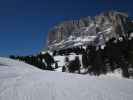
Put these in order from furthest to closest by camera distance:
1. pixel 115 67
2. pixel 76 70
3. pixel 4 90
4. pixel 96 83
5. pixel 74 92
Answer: pixel 76 70
pixel 115 67
pixel 96 83
pixel 74 92
pixel 4 90

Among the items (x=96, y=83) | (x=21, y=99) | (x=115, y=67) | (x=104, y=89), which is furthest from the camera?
(x=115, y=67)

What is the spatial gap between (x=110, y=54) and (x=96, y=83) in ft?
180

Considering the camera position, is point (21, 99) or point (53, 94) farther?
point (53, 94)

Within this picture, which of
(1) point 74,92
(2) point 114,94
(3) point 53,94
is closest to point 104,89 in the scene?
(2) point 114,94

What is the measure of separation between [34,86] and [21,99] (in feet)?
4.08

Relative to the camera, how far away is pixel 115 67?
2313 inches

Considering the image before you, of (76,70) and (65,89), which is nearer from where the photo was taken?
(65,89)

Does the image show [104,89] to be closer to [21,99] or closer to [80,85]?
[80,85]

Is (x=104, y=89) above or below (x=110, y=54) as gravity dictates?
below

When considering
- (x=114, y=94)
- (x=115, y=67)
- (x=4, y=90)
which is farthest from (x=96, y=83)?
(x=115, y=67)

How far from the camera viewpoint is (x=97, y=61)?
211ft

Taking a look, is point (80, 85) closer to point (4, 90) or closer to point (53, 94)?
point (53, 94)

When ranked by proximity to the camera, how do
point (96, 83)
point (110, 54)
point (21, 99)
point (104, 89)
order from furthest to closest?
point (110, 54) < point (96, 83) < point (104, 89) < point (21, 99)

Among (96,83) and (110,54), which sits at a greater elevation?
(110,54)
